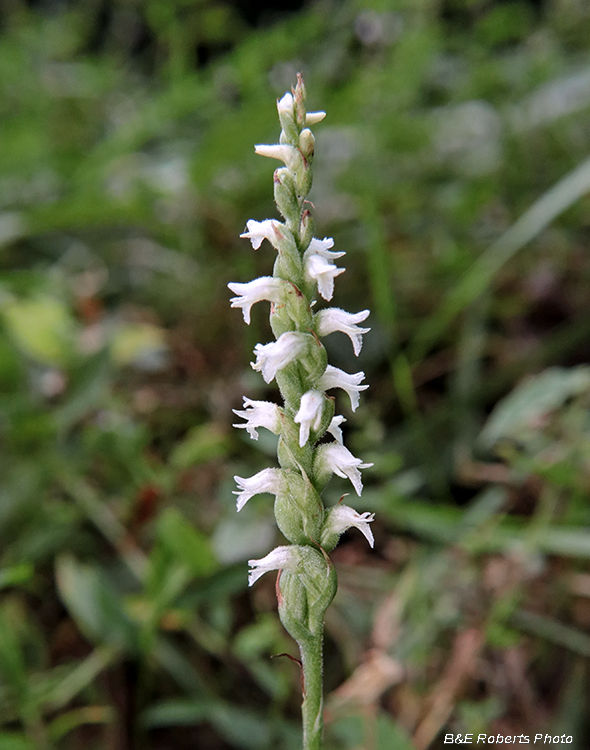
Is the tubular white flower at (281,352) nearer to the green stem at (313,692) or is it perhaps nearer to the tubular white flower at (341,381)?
the tubular white flower at (341,381)

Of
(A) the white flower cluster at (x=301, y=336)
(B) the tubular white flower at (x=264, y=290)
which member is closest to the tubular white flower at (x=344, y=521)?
(A) the white flower cluster at (x=301, y=336)

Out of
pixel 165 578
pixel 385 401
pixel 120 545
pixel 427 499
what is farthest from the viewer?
pixel 385 401

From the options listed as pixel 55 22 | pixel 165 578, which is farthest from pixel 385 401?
pixel 55 22

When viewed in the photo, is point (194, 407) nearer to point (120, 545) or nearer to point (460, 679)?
point (120, 545)

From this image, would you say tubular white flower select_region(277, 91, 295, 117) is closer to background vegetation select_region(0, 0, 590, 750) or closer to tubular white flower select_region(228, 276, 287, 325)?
tubular white flower select_region(228, 276, 287, 325)

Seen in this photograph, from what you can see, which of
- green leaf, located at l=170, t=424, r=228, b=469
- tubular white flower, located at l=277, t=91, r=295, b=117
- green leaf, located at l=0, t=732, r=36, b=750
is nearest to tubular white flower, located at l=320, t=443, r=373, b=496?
tubular white flower, located at l=277, t=91, r=295, b=117

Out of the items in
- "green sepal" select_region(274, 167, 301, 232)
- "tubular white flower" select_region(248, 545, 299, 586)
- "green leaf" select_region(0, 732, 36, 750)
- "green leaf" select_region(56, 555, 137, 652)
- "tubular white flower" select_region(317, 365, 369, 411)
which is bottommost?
"green leaf" select_region(0, 732, 36, 750)
